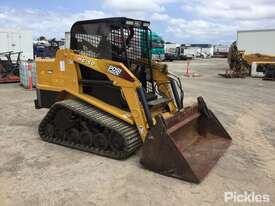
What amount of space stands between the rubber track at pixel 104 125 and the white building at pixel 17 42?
1411 centimetres

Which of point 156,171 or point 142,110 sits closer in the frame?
point 156,171

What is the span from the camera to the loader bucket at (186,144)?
5.02 metres

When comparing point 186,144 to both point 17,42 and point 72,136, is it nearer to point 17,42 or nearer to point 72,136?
point 72,136

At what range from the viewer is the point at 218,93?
14.2 meters

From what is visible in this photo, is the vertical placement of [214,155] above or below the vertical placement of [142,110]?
below

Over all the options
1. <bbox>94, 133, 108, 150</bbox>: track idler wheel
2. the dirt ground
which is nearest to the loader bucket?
the dirt ground

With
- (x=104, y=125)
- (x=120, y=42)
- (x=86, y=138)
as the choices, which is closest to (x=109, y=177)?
(x=104, y=125)

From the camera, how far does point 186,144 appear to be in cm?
621

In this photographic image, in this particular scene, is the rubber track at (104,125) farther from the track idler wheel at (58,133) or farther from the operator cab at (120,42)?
the operator cab at (120,42)

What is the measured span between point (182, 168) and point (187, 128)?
1446 millimetres

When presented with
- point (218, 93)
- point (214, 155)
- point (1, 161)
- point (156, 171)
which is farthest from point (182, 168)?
point (218, 93)

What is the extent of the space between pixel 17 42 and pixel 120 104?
15.4 metres

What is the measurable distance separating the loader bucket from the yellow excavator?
0.01 m

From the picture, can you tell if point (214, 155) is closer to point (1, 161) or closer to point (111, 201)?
point (111, 201)
